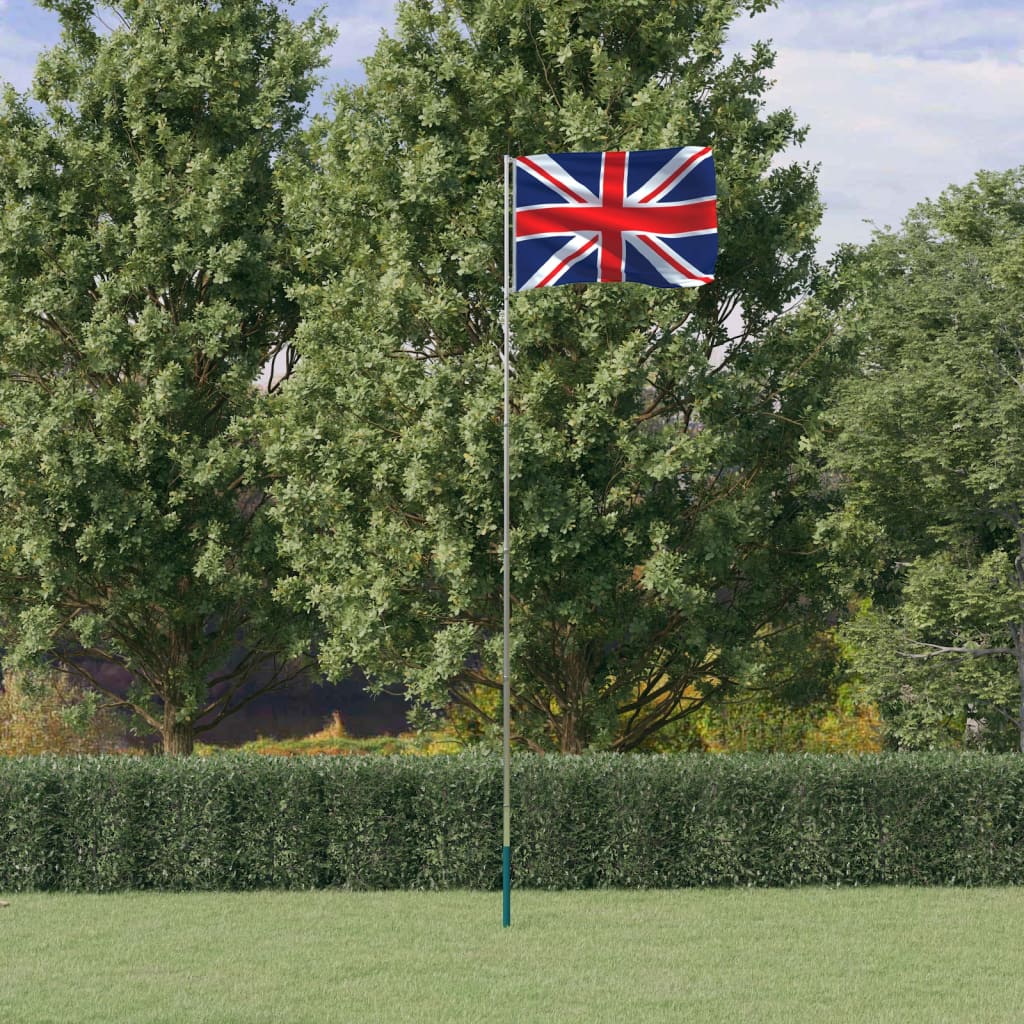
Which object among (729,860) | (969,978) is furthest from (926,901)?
(969,978)

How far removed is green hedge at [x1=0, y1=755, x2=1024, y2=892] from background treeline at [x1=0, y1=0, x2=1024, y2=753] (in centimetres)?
178

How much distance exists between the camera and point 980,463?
14.5 metres

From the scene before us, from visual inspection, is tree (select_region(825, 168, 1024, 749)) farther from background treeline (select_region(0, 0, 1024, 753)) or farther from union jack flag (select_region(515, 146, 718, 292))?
union jack flag (select_region(515, 146, 718, 292))

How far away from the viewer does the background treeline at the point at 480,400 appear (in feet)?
46.5

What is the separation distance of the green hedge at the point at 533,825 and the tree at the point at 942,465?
2363 millimetres

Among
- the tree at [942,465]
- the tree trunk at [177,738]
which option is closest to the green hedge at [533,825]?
the tree at [942,465]

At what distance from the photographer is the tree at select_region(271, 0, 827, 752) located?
13.9 meters

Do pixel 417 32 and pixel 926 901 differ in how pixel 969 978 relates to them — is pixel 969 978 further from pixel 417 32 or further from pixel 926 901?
pixel 417 32

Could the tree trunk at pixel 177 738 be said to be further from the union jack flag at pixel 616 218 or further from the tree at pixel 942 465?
the union jack flag at pixel 616 218

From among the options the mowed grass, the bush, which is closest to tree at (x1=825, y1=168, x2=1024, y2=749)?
the mowed grass

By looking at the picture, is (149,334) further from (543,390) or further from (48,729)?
(48,729)

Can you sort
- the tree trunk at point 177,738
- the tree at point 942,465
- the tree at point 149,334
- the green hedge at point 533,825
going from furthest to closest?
the tree trunk at point 177,738, the tree at point 149,334, the tree at point 942,465, the green hedge at point 533,825

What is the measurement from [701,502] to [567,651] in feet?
7.17

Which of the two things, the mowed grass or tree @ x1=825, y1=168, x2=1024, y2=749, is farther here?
tree @ x1=825, y1=168, x2=1024, y2=749
